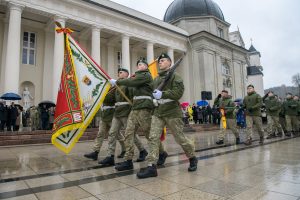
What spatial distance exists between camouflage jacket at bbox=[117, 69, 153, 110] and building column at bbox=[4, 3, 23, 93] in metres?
14.4

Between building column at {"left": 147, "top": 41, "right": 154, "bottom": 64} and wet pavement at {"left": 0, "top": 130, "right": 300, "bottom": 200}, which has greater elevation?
building column at {"left": 147, "top": 41, "right": 154, "bottom": 64}

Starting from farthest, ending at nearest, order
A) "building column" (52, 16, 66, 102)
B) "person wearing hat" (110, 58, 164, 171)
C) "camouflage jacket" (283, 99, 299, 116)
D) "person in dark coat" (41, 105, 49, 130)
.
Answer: "building column" (52, 16, 66, 102) → "person in dark coat" (41, 105, 49, 130) → "camouflage jacket" (283, 99, 299, 116) → "person wearing hat" (110, 58, 164, 171)

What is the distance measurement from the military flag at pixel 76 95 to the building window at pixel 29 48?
713 inches

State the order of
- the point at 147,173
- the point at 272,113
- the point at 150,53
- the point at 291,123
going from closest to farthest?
the point at 147,173, the point at 272,113, the point at 291,123, the point at 150,53

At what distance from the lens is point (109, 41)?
83.9 feet

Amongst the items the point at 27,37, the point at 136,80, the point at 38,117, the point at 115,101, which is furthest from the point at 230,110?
the point at 27,37

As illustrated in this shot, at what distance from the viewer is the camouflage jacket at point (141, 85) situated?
4.17m

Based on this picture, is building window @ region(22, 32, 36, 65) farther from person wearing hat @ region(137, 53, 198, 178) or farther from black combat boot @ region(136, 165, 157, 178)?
black combat boot @ region(136, 165, 157, 178)

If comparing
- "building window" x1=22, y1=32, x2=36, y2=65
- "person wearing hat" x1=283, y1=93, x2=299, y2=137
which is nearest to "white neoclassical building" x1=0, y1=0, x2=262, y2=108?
"building window" x1=22, y1=32, x2=36, y2=65

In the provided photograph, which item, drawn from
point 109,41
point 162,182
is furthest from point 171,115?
point 109,41

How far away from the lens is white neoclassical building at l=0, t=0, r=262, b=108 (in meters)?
17.8

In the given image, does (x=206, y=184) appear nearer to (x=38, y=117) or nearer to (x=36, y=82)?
(x=38, y=117)

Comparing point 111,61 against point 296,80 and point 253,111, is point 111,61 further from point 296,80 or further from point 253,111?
point 296,80

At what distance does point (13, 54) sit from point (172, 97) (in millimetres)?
15903
